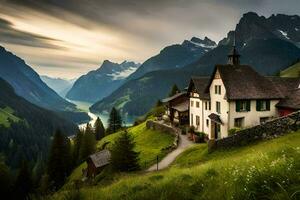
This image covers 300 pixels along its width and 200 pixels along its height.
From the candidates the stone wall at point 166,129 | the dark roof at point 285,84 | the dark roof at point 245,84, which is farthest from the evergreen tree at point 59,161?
the dark roof at point 285,84

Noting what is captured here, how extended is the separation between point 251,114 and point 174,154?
1535 cm

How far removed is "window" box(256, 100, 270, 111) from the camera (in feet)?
170

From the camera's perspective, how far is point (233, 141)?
3631 cm

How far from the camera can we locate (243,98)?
1973 inches

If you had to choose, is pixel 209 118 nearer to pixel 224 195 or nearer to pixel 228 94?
pixel 228 94

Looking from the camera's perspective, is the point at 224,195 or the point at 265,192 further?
the point at 224,195

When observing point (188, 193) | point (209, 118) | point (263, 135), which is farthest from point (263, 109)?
point (188, 193)

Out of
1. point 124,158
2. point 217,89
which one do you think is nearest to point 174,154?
point 124,158

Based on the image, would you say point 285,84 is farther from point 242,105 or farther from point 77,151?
point 77,151

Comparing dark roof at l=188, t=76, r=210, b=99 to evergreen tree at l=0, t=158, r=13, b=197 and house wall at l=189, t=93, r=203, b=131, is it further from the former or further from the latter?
evergreen tree at l=0, t=158, r=13, b=197

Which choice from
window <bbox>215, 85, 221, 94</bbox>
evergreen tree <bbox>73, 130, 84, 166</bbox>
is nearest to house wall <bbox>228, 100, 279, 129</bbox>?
window <bbox>215, 85, 221, 94</bbox>

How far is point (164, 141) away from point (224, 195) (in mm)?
50995

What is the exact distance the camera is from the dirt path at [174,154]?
1571 inches

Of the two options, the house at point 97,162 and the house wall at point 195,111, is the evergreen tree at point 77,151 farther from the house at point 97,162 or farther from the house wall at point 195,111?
the house wall at point 195,111
